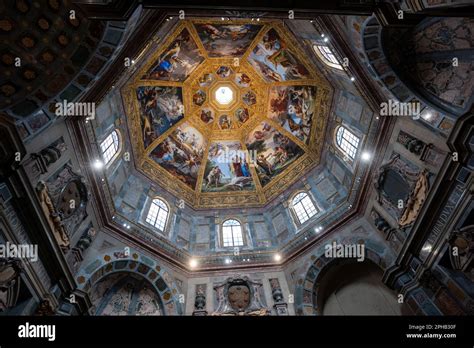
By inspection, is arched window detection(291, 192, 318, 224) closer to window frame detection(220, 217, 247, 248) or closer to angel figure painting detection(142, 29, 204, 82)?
window frame detection(220, 217, 247, 248)

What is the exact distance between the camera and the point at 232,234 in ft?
66.8

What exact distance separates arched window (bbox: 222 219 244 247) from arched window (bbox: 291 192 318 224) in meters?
3.50

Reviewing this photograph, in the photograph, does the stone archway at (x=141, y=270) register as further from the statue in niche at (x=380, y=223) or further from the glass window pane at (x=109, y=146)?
the statue in niche at (x=380, y=223)

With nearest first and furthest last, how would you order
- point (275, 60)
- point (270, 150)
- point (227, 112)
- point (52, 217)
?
point (52, 217) < point (275, 60) < point (270, 150) < point (227, 112)

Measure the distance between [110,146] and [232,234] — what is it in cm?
830

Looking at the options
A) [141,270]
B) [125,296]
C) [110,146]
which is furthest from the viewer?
[110,146]

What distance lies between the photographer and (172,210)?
67.6 ft

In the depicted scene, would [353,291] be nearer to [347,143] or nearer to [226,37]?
[347,143]

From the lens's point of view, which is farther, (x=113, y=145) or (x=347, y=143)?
(x=347, y=143)

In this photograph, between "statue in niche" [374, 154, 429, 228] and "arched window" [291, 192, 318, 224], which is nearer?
"statue in niche" [374, 154, 429, 228]

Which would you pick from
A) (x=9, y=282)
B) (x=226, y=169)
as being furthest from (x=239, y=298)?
(x=226, y=169)

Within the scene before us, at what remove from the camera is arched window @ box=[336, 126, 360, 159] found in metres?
17.8

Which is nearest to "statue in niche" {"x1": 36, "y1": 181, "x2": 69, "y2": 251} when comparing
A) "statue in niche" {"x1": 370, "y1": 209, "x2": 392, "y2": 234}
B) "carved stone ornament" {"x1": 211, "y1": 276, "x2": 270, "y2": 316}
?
"carved stone ornament" {"x1": 211, "y1": 276, "x2": 270, "y2": 316}
